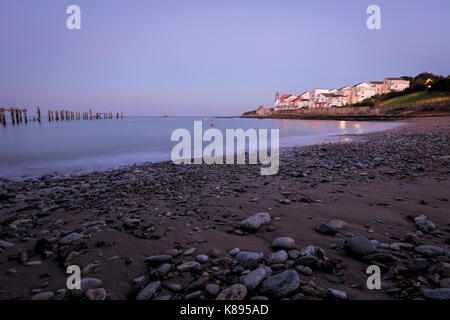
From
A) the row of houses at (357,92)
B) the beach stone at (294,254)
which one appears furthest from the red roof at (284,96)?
the beach stone at (294,254)

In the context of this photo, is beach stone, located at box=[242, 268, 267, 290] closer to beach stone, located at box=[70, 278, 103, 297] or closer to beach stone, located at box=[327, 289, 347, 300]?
beach stone, located at box=[327, 289, 347, 300]

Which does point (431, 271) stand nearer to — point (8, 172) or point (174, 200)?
point (174, 200)

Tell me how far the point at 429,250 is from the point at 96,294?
131 inches

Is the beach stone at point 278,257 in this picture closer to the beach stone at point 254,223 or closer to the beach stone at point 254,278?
the beach stone at point 254,278

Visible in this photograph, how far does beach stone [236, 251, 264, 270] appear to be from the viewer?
2322 millimetres

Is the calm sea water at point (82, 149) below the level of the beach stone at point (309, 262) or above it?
above

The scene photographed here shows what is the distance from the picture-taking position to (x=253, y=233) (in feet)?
10.5

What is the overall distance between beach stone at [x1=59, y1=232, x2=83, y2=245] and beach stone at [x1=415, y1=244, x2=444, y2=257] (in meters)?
4.13

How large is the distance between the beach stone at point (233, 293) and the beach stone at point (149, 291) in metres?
0.58

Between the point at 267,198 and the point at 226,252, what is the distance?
2.14m

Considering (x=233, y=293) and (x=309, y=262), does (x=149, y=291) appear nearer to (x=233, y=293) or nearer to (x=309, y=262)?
(x=233, y=293)

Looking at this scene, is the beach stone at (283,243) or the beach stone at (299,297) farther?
the beach stone at (283,243)

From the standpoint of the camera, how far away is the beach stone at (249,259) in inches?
91.4

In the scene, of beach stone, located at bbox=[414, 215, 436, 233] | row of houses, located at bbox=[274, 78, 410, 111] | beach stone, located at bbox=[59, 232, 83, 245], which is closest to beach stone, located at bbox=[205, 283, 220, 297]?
beach stone, located at bbox=[59, 232, 83, 245]
